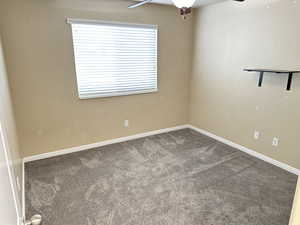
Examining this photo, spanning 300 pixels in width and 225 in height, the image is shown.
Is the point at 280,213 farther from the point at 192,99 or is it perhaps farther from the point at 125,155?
the point at 192,99

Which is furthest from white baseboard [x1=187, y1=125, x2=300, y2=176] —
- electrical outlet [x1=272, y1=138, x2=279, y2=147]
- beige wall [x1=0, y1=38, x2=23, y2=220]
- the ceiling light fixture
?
beige wall [x1=0, y1=38, x2=23, y2=220]

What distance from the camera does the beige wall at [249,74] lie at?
243 cm

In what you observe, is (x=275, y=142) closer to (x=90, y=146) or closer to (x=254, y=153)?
(x=254, y=153)

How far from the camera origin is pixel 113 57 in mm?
3104

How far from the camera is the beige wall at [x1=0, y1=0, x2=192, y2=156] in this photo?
2.50 metres

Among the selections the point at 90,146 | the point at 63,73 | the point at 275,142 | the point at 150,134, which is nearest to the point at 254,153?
the point at 275,142

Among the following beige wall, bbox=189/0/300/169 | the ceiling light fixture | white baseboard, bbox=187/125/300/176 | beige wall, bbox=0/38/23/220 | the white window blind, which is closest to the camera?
beige wall, bbox=0/38/23/220

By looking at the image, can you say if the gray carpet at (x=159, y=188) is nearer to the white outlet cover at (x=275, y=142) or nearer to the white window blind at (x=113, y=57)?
the white outlet cover at (x=275, y=142)

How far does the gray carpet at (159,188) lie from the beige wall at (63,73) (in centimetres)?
39

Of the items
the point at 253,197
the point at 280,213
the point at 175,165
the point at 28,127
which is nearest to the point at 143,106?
the point at 175,165

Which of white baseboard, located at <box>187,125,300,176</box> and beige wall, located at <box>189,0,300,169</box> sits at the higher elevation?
beige wall, located at <box>189,0,300,169</box>

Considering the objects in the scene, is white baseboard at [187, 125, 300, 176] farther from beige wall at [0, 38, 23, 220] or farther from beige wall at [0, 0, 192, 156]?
beige wall at [0, 38, 23, 220]

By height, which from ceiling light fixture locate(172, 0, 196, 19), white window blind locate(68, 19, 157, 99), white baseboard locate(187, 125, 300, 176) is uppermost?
ceiling light fixture locate(172, 0, 196, 19)

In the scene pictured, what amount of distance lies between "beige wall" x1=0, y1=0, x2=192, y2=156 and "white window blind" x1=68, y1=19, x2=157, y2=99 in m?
0.10
